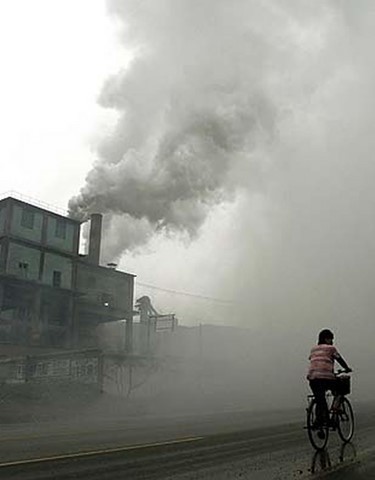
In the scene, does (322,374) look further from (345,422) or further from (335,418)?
(345,422)

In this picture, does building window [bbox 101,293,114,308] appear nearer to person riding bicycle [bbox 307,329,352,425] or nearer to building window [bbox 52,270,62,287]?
building window [bbox 52,270,62,287]

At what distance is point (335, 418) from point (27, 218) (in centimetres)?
3778

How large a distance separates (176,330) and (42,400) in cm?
2920

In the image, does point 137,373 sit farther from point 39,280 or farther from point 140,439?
point 140,439

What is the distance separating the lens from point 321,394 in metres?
8.32

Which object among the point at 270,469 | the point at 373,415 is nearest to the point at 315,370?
the point at 270,469

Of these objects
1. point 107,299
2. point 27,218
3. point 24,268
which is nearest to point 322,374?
point 24,268

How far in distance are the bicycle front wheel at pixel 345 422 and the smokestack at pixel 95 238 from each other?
3232cm

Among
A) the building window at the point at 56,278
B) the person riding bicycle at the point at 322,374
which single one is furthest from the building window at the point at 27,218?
the person riding bicycle at the point at 322,374

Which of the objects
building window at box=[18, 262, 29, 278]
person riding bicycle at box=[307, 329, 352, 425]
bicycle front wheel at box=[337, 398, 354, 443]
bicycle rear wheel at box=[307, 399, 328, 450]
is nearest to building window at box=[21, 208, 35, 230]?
building window at box=[18, 262, 29, 278]

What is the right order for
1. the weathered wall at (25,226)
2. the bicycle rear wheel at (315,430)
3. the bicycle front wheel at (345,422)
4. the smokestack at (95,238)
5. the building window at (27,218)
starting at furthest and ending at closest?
1. the building window at (27,218)
2. the weathered wall at (25,226)
3. the smokestack at (95,238)
4. the bicycle front wheel at (345,422)
5. the bicycle rear wheel at (315,430)

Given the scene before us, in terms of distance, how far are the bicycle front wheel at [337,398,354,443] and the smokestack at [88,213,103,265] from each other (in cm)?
3232

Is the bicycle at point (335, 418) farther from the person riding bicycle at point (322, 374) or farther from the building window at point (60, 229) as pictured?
the building window at point (60, 229)

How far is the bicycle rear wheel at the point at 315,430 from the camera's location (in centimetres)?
809
